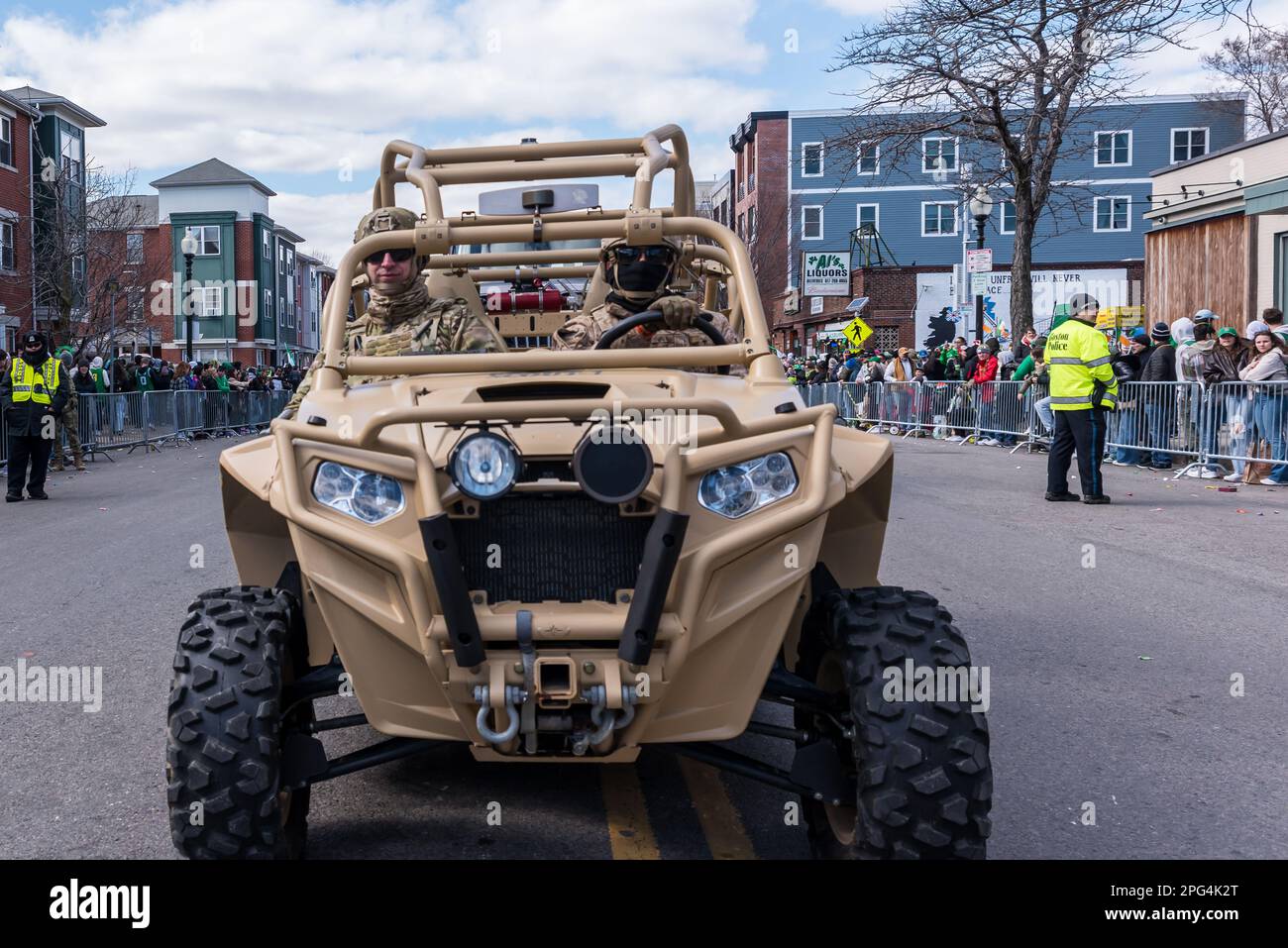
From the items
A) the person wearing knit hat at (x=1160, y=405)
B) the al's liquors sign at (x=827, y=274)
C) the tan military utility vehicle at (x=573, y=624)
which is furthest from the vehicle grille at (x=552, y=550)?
the al's liquors sign at (x=827, y=274)

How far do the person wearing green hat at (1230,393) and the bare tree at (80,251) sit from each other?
24750mm

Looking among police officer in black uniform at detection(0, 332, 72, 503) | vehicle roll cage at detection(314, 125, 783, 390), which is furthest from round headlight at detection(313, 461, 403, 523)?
police officer in black uniform at detection(0, 332, 72, 503)

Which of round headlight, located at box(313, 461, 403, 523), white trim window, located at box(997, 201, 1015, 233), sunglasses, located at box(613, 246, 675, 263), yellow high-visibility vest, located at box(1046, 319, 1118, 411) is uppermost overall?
white trim window, located at box(997, 201, 1015, 233)

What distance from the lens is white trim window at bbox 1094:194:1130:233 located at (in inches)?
2346

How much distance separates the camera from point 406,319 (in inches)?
215

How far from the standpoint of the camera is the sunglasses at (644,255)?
502cm

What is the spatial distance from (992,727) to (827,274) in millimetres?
43430

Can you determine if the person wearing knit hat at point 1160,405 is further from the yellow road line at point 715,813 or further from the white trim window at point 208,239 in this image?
the white trim window at point 208,239

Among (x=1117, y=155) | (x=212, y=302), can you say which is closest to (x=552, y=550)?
(x=1117, y=155)

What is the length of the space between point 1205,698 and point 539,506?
147 inches

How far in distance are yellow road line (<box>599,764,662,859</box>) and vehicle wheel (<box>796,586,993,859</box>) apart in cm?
64

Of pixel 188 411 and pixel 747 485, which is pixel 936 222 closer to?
pixel 188 411

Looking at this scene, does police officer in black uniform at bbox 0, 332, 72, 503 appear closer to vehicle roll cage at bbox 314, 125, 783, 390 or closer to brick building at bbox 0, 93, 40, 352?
vehicle roll cage at bbox 314, 125, 783, 390
